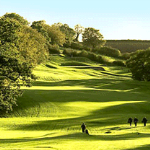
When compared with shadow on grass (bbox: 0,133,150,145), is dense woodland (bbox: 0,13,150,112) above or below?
above

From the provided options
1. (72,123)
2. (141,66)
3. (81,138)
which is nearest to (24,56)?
(141,66)

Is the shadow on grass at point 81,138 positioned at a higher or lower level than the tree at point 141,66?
lower

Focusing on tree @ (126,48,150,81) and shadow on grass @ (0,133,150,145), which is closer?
shadow on grass @ (0,133,150,145)

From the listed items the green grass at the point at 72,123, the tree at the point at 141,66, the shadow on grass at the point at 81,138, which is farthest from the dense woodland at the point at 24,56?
the shadow on grass at the point at 81,138

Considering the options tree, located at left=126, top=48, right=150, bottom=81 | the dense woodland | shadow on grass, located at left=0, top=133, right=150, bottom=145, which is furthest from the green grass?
tree, located at left=126, top=48, right=150, bottom=81

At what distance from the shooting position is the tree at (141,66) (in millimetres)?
99062

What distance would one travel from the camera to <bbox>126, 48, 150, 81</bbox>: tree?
99.1m

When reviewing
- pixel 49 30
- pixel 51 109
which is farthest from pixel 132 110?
pixel 49 30

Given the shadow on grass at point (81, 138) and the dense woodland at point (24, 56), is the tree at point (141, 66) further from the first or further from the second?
the shadow on grass at point (81, 138)

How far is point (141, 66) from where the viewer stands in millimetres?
100812

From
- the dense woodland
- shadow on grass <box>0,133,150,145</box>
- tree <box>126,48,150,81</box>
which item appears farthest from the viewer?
tree <box>126,48,150,81</box>

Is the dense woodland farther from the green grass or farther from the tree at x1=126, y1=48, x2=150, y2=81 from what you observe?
the green grass

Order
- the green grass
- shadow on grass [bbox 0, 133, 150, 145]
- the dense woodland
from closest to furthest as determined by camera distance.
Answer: the green grass, shadow on grass [bbox 0, 133, 150, 145], the dense woodland

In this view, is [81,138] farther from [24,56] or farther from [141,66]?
[141,66]
